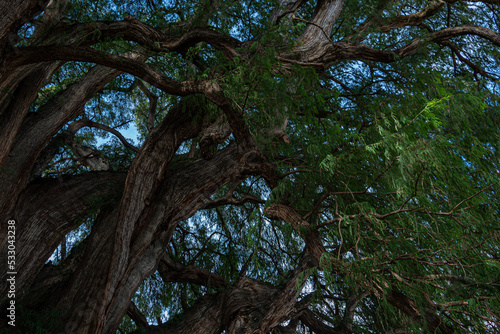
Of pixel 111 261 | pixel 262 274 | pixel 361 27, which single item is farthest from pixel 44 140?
pixel 361 27

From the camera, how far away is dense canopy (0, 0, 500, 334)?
2.39 m

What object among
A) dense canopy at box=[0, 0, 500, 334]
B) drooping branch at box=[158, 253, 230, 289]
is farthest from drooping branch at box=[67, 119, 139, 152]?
drooping branch at box=[158, 253, 230, 289]

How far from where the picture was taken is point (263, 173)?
3803mm

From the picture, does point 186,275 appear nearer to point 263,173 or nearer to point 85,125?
point 263,173

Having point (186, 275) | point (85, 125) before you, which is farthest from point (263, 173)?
point (85, 125)

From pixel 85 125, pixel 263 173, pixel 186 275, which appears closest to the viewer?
pixel 263 173

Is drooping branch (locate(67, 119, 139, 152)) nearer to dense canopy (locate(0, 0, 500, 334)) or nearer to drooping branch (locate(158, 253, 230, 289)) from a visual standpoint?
dense canopy (locate(0, 0, 500, 334))

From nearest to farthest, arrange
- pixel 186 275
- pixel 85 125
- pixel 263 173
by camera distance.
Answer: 1. pixel 263 173
2. pixel 186 275
3. pixel 85 125

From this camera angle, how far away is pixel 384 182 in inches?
111

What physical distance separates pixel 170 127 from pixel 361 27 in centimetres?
308

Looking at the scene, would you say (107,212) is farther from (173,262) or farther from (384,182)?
(384,182)

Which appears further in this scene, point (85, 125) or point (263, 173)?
point (85, 125)

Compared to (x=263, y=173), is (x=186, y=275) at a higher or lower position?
lower

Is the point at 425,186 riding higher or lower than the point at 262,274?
higher
